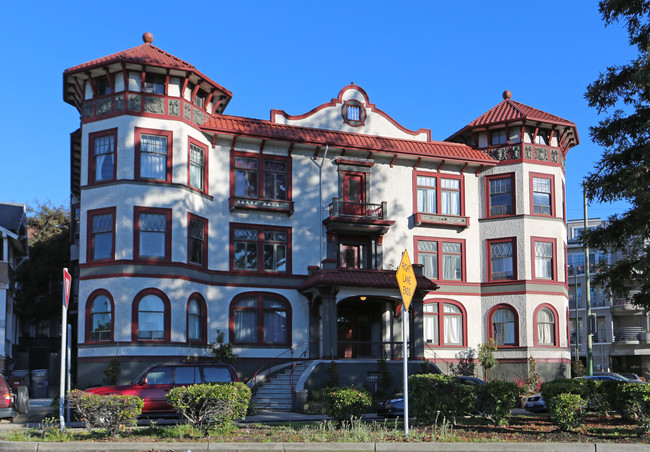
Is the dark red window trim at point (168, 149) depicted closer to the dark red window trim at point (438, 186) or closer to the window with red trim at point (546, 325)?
the dark red window trim at point (438, 186)

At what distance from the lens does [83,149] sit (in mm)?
31219

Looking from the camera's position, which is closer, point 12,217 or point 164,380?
point 164,380

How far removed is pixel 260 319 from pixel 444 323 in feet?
29.5

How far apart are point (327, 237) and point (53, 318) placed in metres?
24.5

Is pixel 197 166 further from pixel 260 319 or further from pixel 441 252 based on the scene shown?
pixel 441 252

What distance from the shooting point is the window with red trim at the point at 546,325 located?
1422 inches

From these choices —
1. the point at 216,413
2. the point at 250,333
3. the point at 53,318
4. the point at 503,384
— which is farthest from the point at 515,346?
the point at 53,318

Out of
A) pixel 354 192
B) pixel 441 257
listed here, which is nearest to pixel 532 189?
pixel 441 257

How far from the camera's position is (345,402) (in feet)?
54.2

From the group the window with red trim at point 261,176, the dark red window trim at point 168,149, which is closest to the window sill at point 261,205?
the window with red trim at point 261,176

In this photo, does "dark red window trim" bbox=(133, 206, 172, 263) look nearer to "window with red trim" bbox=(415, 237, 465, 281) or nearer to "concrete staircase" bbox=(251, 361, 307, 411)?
"concrete staircase" bbox=(251, 361, 307, 411)

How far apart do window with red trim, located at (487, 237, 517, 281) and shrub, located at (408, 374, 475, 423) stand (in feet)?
64.1

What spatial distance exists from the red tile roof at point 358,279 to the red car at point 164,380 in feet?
33.1

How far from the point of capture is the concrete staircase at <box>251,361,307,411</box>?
29.1 m
